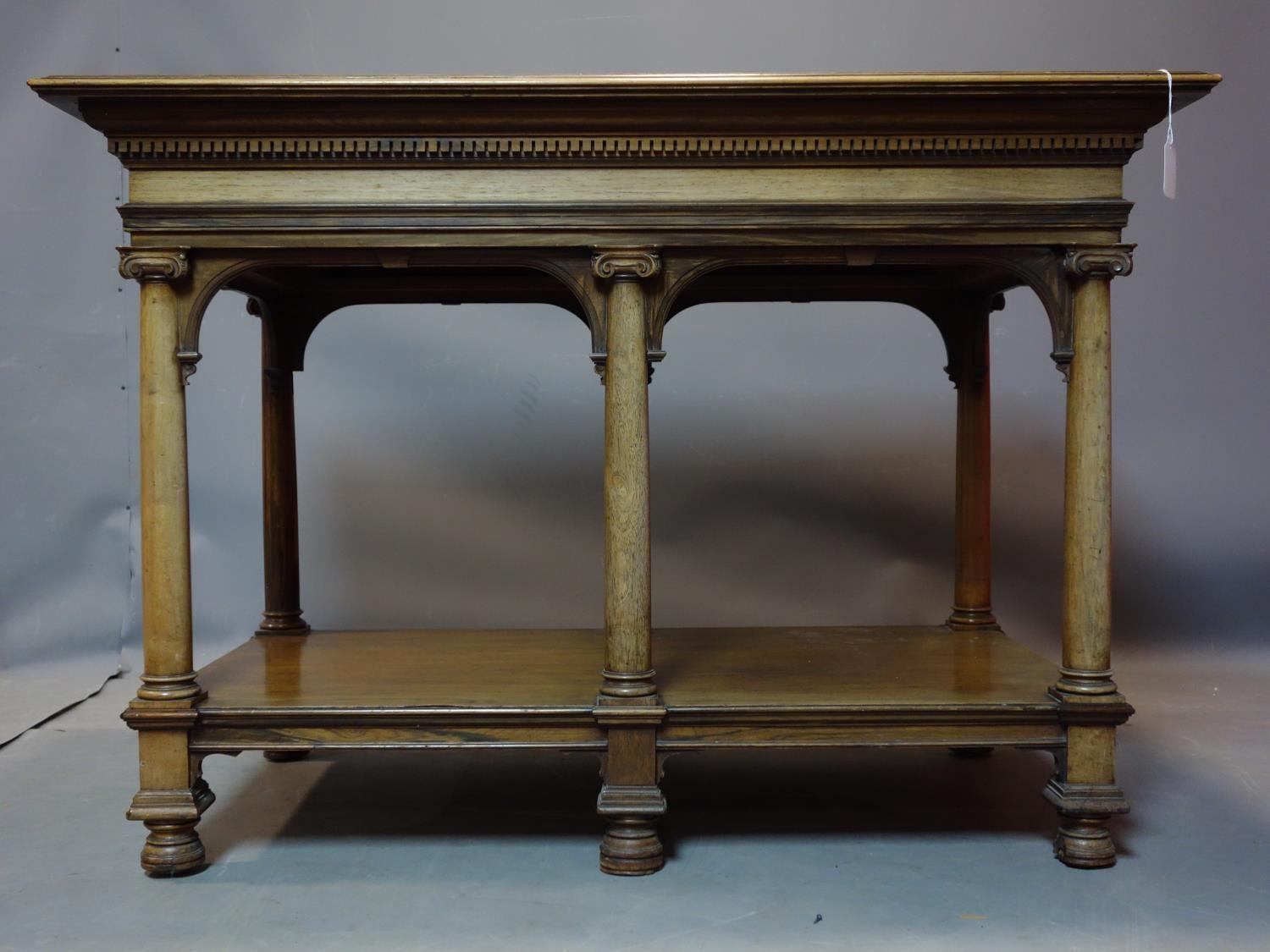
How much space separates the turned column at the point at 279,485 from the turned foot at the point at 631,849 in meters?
1.91

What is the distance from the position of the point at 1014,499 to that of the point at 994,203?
118 inches

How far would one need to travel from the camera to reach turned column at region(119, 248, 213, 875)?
12.9ft

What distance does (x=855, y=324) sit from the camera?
21.4 feet

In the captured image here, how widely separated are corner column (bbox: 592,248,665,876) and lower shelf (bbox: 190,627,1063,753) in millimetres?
84

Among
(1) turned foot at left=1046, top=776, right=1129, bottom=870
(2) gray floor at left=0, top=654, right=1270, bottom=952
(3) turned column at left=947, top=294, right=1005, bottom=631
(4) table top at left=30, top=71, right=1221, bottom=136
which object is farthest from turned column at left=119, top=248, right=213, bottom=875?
(3) turned column at left=947, top=294, right=1005, bottom=631

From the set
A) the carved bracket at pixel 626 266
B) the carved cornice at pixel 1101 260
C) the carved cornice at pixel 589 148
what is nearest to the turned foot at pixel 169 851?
the carved bracket at pixel 626 266

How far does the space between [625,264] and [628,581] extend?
96 cm

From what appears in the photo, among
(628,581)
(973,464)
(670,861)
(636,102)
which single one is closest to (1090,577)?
(973,464)

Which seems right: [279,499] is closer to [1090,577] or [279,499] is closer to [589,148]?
[589,148]

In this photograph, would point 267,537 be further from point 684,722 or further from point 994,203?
point 994,203

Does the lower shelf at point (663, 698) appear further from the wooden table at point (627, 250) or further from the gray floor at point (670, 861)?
the gray floor at point (670, 861)

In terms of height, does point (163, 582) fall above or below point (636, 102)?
below

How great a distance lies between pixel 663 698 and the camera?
4.05 m

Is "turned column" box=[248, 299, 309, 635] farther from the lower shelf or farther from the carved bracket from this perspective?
the carved bracket
